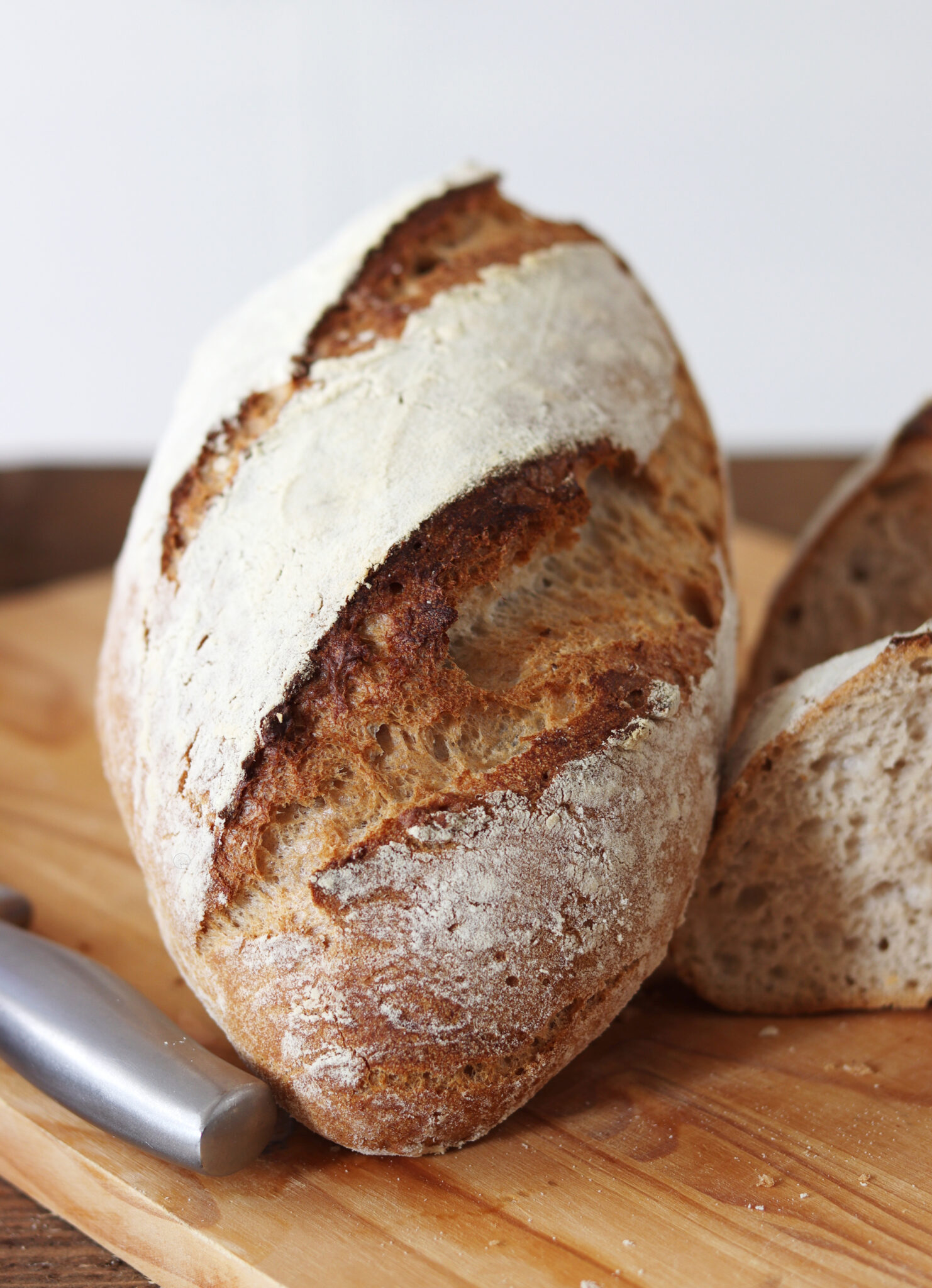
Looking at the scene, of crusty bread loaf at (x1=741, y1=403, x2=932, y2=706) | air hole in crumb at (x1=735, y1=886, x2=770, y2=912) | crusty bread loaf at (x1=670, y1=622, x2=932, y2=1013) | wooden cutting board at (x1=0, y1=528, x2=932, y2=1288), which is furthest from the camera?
crusty bread loaf at (x1=741, y1=403, x2=932, y2=706)

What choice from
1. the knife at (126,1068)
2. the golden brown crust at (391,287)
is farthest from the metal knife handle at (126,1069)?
the golden brown crust at (391,287)

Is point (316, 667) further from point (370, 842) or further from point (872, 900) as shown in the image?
point (872, 900)

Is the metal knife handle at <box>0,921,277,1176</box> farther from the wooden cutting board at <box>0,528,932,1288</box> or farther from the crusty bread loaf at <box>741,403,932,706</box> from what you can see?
the crusty bread loaf at <box>741,403,932,706</box>

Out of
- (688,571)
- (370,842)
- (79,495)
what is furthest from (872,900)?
(79,495)

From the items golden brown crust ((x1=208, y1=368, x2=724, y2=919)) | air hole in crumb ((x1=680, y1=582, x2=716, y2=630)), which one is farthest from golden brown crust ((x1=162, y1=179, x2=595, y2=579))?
air hole in crumb ((x1=680, y1=582, x2=716, y2=630))

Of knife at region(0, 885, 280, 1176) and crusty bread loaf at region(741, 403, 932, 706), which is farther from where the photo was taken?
crusty bread loaf at region(741, 403, 932, 706)

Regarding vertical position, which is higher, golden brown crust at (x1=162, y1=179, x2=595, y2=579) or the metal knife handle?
golden brown crust at (x1=162, y1=179, x2=595, y2=579)

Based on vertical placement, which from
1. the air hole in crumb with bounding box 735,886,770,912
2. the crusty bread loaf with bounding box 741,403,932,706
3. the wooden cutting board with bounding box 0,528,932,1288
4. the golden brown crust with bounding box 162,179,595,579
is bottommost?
the wooden cutting board with bounding box 0,528,932,1288

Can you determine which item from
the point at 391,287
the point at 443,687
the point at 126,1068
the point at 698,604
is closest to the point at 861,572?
the point at 698,604
